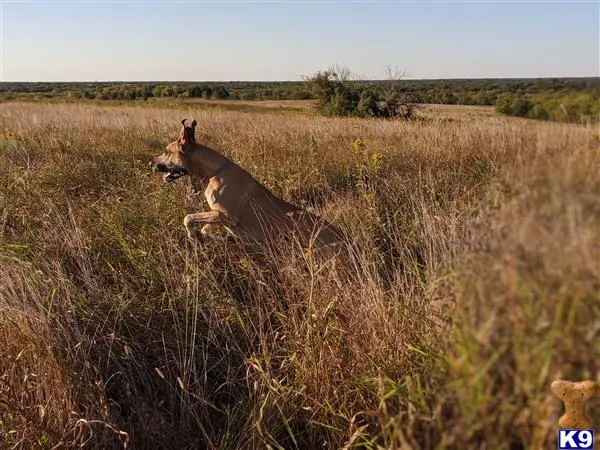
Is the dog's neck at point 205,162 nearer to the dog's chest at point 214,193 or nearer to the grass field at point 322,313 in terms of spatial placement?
the dog's chest at point 214,193

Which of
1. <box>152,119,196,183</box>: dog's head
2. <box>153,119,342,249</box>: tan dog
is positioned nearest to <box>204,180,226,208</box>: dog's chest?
<box>153,119,342,249</box>: tan dog

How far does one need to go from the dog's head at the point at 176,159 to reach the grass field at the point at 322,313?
8.9 inches

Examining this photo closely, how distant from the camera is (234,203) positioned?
4.84 m

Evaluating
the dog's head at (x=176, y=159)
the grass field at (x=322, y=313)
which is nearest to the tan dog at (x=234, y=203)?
the dog's head at (x=176, y=159)

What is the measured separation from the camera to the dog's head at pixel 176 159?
5266 millimetres

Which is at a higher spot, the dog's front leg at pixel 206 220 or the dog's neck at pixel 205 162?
the dog's neck at pixel 205 162

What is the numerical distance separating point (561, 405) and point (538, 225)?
39 cm

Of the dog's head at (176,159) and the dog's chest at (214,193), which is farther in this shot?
the dog's head at (176,159)

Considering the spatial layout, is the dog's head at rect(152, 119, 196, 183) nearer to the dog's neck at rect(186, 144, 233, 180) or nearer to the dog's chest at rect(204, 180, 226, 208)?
the dog's neck at rect(186, 144, 233, 180)

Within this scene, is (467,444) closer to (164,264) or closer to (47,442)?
(47,442)

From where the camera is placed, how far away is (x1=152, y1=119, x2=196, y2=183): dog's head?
17.3ft

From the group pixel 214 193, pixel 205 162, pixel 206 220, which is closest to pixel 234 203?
pixel 214 193

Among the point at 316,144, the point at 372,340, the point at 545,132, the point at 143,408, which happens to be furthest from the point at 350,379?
the point at 316,144

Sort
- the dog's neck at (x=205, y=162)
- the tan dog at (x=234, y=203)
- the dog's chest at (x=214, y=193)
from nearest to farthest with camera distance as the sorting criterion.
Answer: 1. the tan dog at (x=234, y=203)
2. the dog's chest at (x=214, y=193)
3. the dog's neck at (x=205, y=162)
